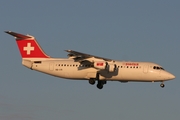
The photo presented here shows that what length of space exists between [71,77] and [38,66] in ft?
13.6

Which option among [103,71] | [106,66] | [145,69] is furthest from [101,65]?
[145,69]

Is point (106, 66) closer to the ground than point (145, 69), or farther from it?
farther from it

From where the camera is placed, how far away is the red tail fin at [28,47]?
52531mm

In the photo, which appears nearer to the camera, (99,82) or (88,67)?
(88,67)

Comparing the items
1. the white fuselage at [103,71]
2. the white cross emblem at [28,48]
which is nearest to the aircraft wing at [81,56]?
the white fuselage at [103,71]

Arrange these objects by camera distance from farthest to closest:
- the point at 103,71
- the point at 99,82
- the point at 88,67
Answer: the point at 99,82 → the point at 88,67 → the point at 103,71

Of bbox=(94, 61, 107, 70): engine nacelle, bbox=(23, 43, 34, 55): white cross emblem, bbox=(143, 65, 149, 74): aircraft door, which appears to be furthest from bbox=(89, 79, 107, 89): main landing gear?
bbox=(23, 43, 34, 55): white cross emblem

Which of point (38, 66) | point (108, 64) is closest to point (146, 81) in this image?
point (108, 64)

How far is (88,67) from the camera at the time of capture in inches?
1946

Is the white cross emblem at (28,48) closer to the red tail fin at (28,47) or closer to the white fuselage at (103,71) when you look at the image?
the red tail fin at (28,47)

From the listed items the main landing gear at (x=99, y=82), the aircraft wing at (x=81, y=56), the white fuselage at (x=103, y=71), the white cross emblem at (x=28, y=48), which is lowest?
the main landing gear at (x=99, y=82)

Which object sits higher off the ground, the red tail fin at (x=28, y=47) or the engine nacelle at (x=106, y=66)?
the red tail fin at (x=28, y=47)

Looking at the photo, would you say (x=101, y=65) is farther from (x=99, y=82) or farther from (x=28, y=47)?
(x=28, y=47)

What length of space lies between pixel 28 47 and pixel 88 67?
8244 millimetres
